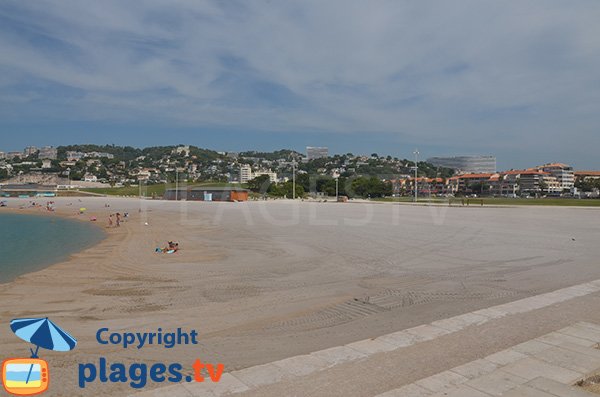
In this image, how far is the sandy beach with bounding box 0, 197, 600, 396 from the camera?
6719mm

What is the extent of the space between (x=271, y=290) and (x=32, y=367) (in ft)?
19.8

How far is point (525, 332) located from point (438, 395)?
10.2 ft

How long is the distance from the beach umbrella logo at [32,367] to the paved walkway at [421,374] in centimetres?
144

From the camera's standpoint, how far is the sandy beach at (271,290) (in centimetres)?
672

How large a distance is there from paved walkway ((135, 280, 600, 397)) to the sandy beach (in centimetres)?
60

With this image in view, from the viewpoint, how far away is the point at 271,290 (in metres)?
10.7

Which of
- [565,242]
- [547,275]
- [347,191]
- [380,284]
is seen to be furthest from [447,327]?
[347,191]

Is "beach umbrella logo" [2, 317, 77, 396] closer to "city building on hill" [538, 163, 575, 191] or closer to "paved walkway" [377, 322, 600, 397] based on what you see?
"paved walkway" [377, 322, 600, 397]

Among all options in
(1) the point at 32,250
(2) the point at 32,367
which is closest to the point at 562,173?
→ (1) the point at 32,250

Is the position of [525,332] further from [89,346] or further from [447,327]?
[89,346]

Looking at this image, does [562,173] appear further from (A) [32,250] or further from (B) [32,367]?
(B) [32,367]

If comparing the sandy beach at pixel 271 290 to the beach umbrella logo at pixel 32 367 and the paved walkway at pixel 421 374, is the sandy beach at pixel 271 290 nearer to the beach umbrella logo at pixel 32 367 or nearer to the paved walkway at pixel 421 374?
the beach umbrella logo at pixel 32 367

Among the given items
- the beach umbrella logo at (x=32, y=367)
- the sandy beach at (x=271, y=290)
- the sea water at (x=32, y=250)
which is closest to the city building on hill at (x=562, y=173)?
the sandy beach at (x=271, y=290)

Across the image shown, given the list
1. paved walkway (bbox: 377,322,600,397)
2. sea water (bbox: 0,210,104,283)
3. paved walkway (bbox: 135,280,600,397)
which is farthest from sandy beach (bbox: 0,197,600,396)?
paved walkway (bbox: 377,322,600,397)
